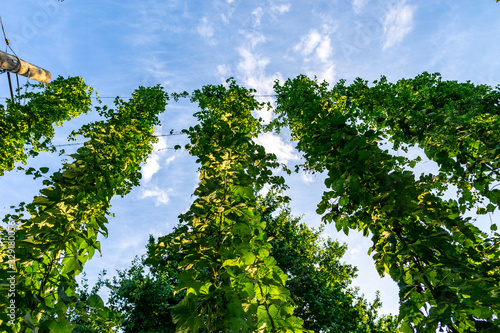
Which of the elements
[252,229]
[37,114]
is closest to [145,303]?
[37,114]

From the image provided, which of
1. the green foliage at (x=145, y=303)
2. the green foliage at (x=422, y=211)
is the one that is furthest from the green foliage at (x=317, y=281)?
the green foliage at (x=422, y=211)

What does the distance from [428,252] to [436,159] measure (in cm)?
162

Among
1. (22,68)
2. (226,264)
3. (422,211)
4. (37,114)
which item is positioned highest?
(22,68)

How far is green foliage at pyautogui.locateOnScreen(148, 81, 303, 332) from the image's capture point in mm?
1800

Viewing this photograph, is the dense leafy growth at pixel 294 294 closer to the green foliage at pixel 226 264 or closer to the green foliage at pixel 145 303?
the green foliage at pixel 145 303

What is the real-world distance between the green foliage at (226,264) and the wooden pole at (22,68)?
27.3ft

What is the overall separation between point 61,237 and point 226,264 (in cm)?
169

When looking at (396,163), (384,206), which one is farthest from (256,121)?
(384,206)

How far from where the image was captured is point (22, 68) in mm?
7883

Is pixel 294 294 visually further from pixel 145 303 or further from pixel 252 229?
pixel 252 229

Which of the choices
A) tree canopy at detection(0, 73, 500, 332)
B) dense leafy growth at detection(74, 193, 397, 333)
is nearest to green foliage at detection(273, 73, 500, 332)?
tree canopy at detection(0, 73, 500, 332)

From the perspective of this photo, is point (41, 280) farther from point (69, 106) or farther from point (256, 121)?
point (69, 106)

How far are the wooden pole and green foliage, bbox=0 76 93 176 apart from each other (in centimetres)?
107

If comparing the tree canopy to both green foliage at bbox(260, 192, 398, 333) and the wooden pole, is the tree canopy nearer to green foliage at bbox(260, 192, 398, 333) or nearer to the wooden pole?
the wooden pole
